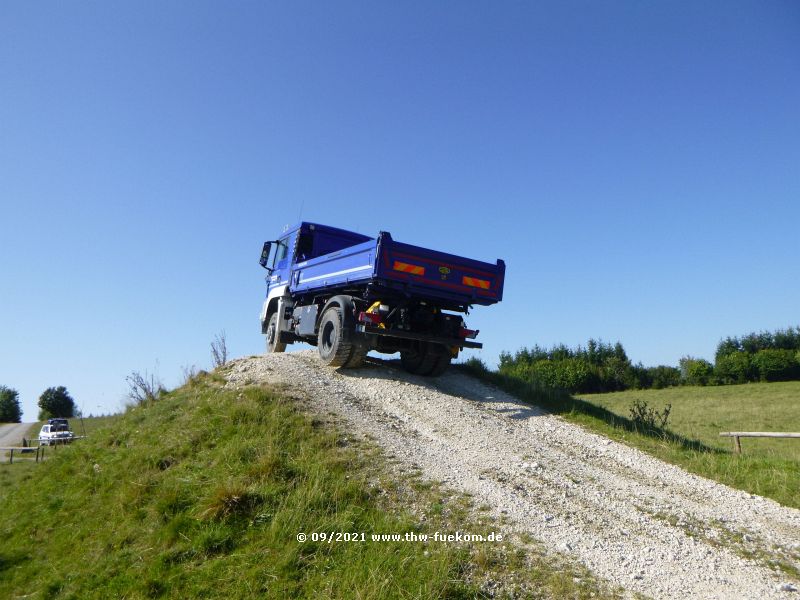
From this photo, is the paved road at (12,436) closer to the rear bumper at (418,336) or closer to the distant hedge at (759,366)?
the rear bumper at (418,336)

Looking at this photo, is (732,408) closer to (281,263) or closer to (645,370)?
(645,370)

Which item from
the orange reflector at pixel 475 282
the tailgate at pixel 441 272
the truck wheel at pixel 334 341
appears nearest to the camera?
the tailgate at pixel 441 272

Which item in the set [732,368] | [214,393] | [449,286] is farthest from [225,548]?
[732,368]

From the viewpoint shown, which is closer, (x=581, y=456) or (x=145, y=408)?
(x=581, y=456)

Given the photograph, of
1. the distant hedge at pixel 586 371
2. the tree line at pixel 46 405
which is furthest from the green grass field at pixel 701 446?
the tree line at pixel 46 405

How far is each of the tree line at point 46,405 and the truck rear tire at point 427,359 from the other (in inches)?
2150

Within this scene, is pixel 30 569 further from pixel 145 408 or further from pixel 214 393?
pixel 145 408

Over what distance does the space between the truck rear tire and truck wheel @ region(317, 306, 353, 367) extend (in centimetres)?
167

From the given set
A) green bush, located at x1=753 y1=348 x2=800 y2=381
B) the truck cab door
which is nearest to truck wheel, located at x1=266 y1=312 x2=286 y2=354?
the truck cab door

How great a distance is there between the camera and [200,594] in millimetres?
4281

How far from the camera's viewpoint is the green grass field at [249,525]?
4145 mm

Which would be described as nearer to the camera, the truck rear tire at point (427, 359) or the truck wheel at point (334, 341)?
the truck wheel at point (334, 341)

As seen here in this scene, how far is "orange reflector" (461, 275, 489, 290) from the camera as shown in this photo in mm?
10586

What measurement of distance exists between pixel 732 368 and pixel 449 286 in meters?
47.9
